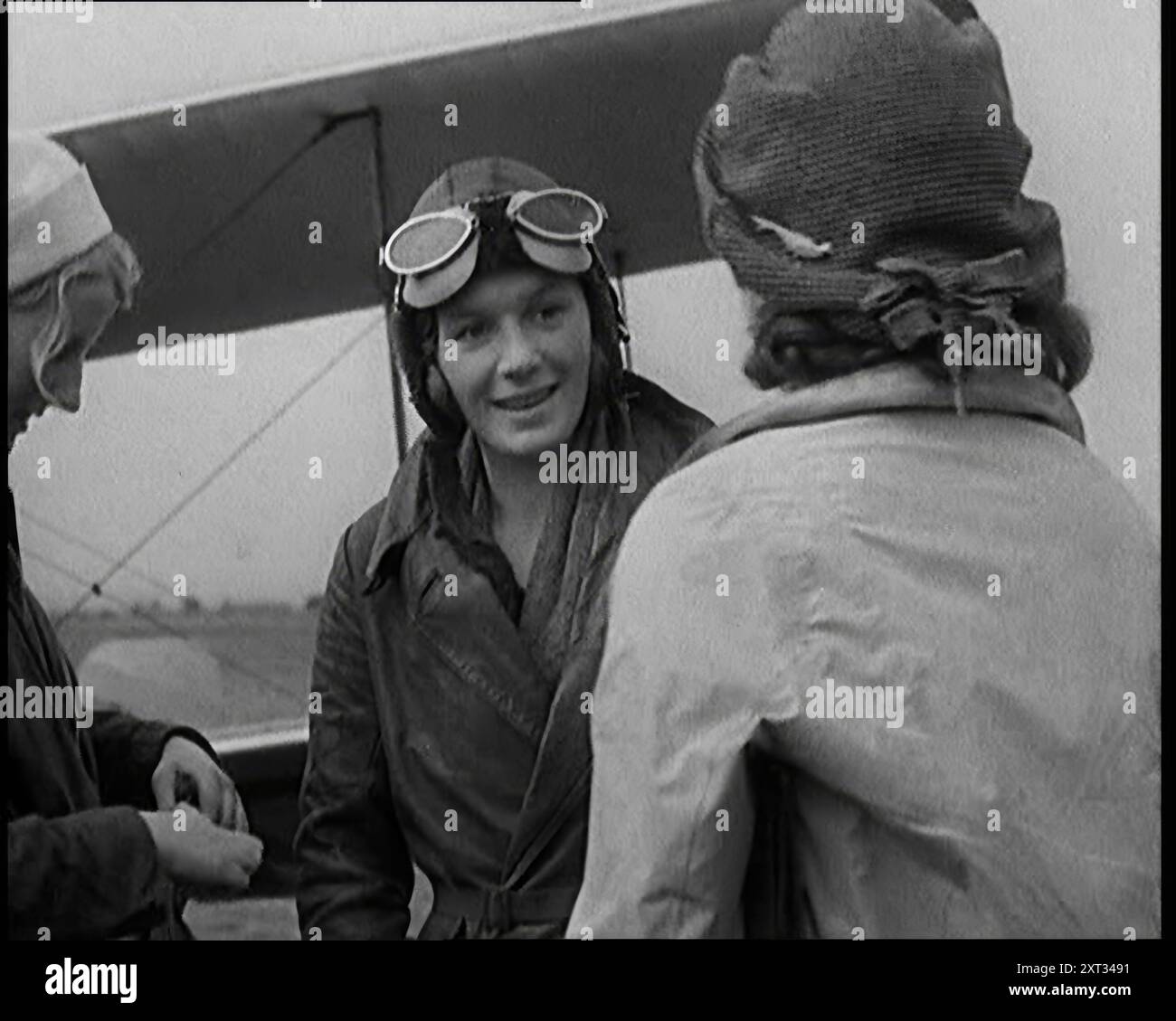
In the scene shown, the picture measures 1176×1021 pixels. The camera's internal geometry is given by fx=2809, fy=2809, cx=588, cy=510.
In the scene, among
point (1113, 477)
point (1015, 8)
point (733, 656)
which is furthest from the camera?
point (1015, 8)

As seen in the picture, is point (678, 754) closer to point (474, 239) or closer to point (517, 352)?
point (517, 352)

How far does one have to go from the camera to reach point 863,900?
381 cm

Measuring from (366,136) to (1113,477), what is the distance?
1.30 metres

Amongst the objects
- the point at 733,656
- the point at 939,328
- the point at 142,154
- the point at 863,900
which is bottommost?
the point at 863,900

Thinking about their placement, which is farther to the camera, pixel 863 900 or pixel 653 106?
pixel 653 106

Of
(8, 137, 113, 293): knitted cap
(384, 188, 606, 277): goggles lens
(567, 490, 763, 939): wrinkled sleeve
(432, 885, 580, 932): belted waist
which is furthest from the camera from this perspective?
(8, 137, 113, 293): knitted cap

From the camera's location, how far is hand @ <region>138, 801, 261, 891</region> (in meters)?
4.28

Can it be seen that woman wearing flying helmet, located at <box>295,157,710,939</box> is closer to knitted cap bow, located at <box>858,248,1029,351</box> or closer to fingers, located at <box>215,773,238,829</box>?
fingers, located at <box>215,773,238,829</box>

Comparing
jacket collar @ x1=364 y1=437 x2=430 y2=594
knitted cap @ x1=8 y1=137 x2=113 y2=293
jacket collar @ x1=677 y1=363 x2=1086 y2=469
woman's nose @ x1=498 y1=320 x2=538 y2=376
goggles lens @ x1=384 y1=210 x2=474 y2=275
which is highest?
knitted cap @ x1=8 y1=137 x2=113 y2=293

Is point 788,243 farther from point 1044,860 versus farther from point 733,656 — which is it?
point 1044,860

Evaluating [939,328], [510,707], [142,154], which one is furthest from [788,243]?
[142,154]

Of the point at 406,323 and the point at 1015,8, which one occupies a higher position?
the point at 1015,8

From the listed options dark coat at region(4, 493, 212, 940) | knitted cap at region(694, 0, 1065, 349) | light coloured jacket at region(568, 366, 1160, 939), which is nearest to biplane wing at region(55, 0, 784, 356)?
knitted cap at region(694, 0, 1065, 349)

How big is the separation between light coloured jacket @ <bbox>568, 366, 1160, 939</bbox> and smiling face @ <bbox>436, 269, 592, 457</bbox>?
45 cm
